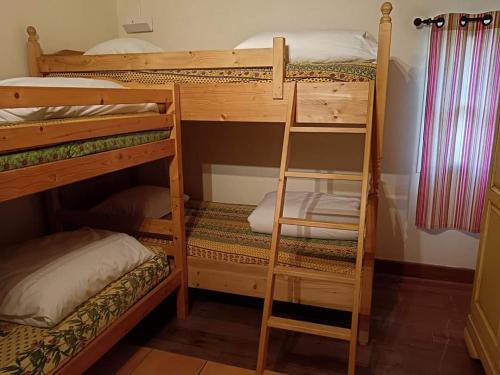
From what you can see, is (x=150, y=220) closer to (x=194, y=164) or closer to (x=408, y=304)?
(x=194, y=164)

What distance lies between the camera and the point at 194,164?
11.2 feet

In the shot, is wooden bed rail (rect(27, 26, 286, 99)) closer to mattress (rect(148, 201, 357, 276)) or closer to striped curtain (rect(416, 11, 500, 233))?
mattress (rect(148, 201, 357, 276))

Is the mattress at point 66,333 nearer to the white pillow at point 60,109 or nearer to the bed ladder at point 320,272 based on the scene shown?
the bed ladder at point 320,272

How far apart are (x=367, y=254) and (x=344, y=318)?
556 mm

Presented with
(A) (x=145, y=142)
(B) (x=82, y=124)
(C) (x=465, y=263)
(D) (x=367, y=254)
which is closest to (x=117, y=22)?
(A) (x=145, y=142)

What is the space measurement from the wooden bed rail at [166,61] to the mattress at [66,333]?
116 cm

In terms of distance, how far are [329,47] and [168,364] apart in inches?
73.5

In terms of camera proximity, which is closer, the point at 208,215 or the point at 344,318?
the point at 344,318

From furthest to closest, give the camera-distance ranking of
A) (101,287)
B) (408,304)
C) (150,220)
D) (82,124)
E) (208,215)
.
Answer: (208,215) < (408,304) < (150,220) < (101,287) < (82,124)

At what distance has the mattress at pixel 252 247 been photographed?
7.24 feet

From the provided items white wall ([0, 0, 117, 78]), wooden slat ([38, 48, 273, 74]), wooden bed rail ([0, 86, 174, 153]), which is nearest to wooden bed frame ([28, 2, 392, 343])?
wooden slat ([38, 48, 273, 74])

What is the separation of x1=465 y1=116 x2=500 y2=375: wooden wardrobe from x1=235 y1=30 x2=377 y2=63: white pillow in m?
0.78

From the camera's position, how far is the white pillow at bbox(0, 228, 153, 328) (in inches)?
64.1

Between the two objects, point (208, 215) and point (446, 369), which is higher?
point (208, 215)
